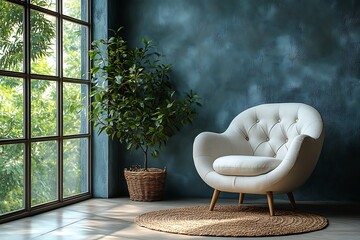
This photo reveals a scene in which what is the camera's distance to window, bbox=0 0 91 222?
174 inches

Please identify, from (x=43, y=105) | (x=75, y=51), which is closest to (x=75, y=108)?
(x=43, y=105)

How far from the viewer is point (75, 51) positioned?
5.42m

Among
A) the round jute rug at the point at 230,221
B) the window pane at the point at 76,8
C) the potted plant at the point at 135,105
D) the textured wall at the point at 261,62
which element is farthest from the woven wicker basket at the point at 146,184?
the window pane at the point at 76,8

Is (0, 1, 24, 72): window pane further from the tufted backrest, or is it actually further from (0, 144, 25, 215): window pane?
the tufted backrest

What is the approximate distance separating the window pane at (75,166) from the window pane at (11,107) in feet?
2.48

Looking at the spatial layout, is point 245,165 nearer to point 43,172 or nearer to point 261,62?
point 261,62

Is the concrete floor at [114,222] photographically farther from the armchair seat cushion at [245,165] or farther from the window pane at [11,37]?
the window pane at [11,37]

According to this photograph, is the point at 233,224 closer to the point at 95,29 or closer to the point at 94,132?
the point at 94,132

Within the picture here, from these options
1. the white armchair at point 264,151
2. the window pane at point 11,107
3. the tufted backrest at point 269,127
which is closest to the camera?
the window pane at point 11,107

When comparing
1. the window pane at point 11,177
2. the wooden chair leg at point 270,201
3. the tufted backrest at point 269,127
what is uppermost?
the tufted backrest at point 269,127

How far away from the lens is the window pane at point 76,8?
527 centimetres

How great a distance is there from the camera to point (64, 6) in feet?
17.1

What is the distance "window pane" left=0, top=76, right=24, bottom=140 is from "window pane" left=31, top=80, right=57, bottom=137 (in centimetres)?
18

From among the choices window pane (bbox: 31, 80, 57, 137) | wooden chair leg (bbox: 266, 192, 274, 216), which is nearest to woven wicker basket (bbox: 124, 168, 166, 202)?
window pane (bbox: 31, 80, 57, 137)
